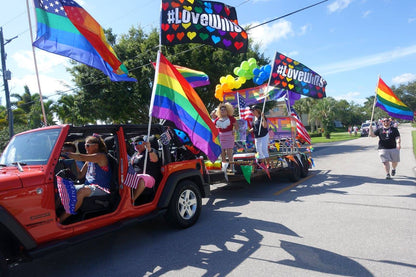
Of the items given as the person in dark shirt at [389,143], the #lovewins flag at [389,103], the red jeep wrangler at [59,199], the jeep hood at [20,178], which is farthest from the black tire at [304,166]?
the jeep hood at [20,178]

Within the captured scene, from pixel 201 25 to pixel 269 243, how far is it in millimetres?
4784

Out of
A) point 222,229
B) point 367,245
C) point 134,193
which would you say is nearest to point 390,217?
point 367,245

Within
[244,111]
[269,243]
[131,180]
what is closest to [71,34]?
[131,180]

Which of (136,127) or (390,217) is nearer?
(136,127)

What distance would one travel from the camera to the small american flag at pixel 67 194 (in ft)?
10.8

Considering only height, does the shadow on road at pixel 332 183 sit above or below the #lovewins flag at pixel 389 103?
below

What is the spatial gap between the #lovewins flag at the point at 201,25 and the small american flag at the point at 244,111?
9.67ft

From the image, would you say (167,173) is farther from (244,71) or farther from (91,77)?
(91,77)

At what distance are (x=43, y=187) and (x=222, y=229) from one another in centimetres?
280

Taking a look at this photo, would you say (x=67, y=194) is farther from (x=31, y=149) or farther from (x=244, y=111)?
(x=244, y=111)

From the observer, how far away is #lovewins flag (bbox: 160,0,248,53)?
229 inches

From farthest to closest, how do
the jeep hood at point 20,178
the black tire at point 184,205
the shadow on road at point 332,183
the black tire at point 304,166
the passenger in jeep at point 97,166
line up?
the black tire at point 304,166, the shadow on road at point 332,183, the black tire at point 184,205, the passenger in jeep at point 97,166, the jeep hood at point 20,178

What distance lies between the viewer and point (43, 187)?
10.4 ft

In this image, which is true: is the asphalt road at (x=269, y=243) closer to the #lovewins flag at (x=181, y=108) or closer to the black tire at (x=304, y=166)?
the #lovewins flag at (x=181, y=108)
